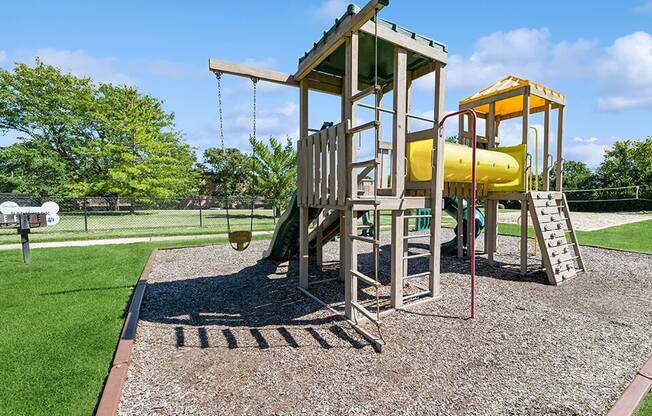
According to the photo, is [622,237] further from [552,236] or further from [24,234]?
[24,234]

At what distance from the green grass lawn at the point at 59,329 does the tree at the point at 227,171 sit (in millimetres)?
39132

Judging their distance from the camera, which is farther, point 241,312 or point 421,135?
point 421,135

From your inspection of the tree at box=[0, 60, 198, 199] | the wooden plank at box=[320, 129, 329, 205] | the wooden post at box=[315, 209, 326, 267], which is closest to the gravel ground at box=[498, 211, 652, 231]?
the wooden post at box=[315, 209, 326, 267]

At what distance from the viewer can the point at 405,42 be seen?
15.7 feet

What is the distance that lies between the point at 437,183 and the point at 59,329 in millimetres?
5558

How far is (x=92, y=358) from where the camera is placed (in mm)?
3391

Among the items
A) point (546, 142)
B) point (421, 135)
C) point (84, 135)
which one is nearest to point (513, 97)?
point (546, 142)

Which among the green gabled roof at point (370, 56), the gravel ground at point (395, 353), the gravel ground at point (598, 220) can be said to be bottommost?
the gravel ground at point (395, 353)

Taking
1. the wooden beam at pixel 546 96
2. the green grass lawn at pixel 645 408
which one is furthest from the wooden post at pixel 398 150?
the wooden beam at pixel 546 96

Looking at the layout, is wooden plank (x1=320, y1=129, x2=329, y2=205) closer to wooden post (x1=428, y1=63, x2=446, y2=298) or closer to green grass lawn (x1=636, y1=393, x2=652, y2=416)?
wooden post (x1=428, y1=63, x2=446, y2=298)

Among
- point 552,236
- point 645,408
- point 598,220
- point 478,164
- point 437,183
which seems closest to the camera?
point 645,408

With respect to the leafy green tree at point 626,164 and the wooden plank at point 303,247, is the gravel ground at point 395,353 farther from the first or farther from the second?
the leafy green tree at point 626,164

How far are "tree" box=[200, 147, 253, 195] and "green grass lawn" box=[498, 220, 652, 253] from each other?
1478 inches

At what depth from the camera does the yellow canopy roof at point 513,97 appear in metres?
7.22
